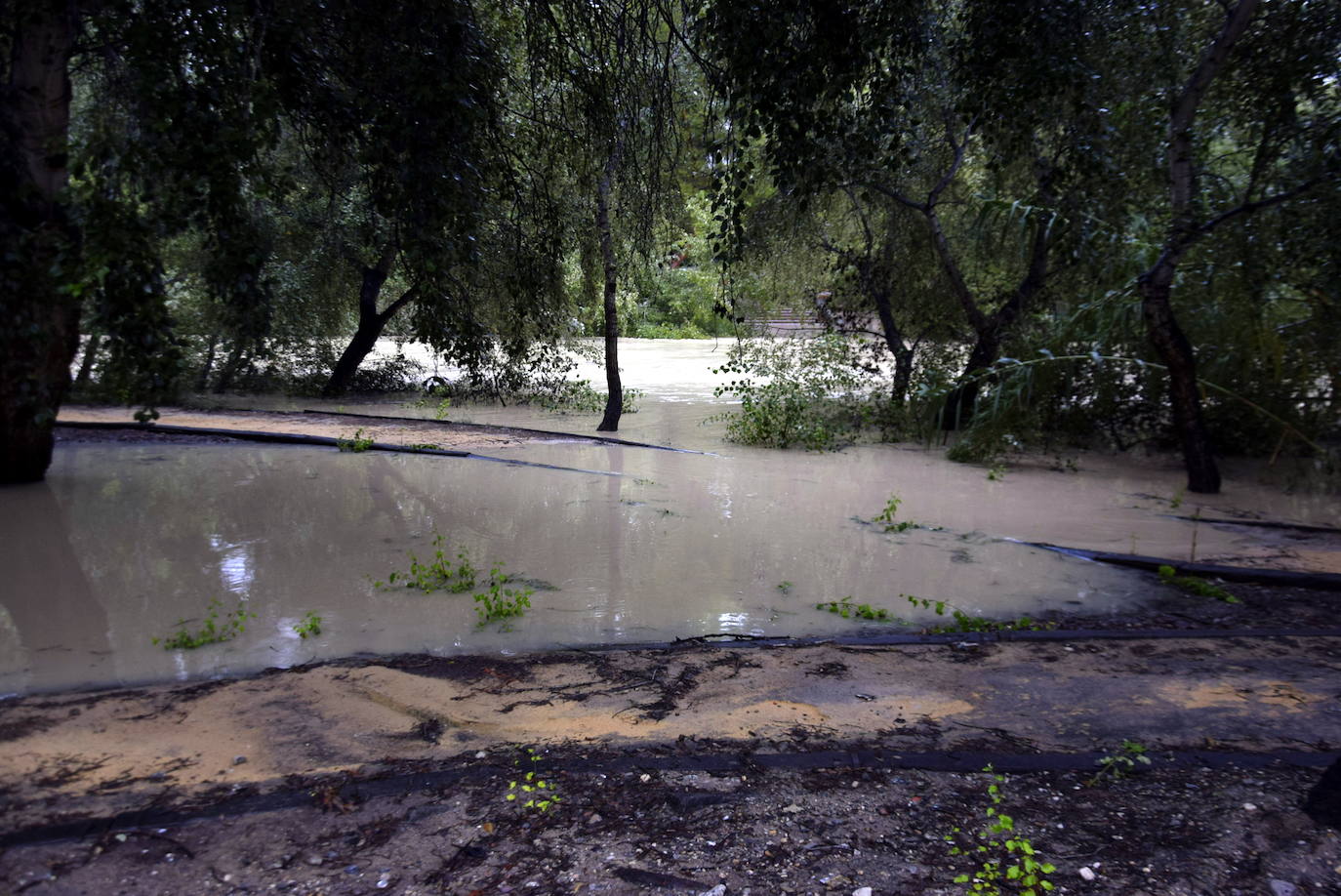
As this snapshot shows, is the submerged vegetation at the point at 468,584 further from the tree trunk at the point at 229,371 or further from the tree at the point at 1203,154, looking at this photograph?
the tree trunk at the point at 229,371

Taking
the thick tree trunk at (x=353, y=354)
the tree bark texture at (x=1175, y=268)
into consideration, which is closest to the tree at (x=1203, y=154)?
the tree bark texture at (x=1175, y=268)

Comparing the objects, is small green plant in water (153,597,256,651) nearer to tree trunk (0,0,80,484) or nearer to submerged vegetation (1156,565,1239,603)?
tree trunk (0,0,80,484)

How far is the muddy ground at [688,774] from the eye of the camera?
2.91 m

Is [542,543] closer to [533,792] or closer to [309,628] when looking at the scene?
[309,628]

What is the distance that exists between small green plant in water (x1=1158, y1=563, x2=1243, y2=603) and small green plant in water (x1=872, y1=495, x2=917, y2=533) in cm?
200

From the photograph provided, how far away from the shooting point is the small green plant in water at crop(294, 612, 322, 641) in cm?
551

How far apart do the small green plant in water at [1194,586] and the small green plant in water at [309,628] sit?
531 cm

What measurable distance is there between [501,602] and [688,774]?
254 cm

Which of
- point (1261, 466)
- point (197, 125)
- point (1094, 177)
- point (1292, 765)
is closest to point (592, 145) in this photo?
point (197, 125)

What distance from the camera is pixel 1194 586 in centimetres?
Result: 646

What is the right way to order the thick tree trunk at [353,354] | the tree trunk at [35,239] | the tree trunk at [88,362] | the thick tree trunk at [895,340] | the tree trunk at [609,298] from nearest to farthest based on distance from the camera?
the tree trunk at [35,239], the tree trunk at [609,298], the tree trunk at [88,362], the thick tree trunk at [895,340], the thick tree trunk at [353,354]

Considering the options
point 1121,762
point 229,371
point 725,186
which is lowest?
point 1121,762

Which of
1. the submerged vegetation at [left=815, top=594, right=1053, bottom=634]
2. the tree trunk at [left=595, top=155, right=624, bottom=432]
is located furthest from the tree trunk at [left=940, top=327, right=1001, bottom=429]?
the submerged vegetation at [left=815, top=594, right=1053, bottom=634]

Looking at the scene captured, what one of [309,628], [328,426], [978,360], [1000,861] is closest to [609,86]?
[309,628]
